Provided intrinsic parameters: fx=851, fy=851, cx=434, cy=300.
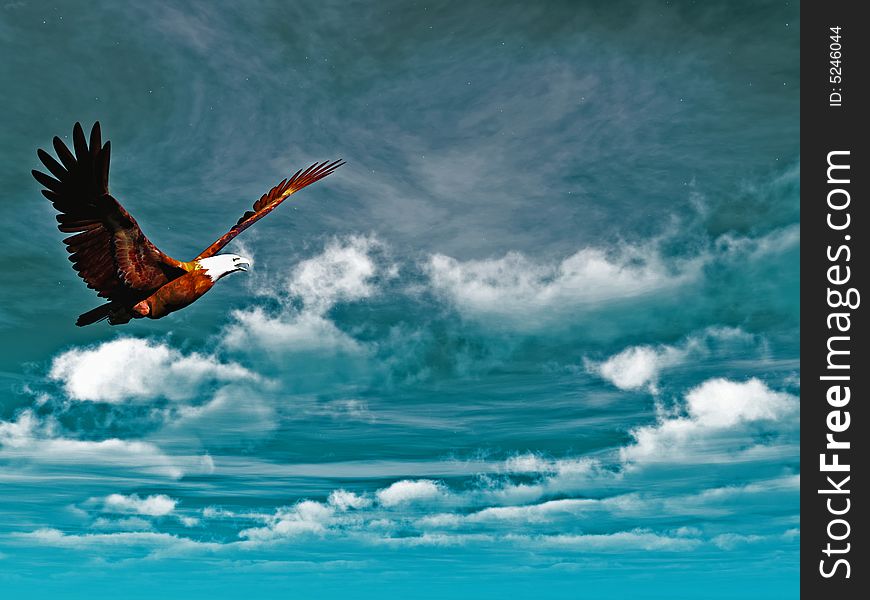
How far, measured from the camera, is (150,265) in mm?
20125

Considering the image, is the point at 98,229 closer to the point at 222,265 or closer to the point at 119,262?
the point at 119,262

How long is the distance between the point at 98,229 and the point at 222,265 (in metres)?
2.95

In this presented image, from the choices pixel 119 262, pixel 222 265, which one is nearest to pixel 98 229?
pixel 119 262

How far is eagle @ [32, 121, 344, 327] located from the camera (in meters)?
19.2

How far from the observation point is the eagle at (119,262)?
1923 cm

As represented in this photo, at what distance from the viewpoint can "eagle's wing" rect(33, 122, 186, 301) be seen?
18.8m

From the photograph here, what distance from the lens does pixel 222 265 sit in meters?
20.0

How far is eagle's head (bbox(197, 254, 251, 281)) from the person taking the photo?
19969mm

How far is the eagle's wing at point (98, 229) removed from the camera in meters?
18.8

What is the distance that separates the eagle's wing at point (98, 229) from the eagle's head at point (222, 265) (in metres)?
0.69

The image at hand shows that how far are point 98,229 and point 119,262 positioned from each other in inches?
34.9
